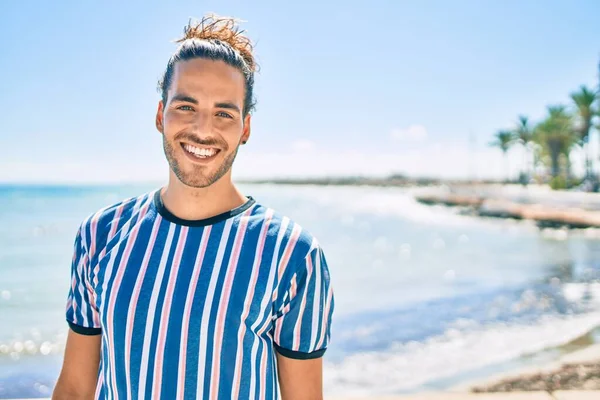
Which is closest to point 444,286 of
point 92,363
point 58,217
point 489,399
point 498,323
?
point 498,323

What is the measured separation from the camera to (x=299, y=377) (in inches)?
52.3

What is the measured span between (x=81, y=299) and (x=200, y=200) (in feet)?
1.42

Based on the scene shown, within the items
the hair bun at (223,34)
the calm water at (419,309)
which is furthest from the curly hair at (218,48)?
the calm water at (419,309)

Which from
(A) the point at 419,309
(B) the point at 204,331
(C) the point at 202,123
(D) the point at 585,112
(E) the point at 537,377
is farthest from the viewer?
(D) the point at 585,112

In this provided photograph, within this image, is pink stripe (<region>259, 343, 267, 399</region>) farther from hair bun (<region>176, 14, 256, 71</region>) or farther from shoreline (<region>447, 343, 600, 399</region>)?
shoreline (<region>447, 343, 600, 399</region>)

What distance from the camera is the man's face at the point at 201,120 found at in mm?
1366

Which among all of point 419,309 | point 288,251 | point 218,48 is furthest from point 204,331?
point 419,309

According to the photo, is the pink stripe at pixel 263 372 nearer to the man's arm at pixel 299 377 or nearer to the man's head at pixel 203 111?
the man's arm at pixel 299 377

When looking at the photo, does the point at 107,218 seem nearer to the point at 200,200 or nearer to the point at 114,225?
the point at 114,225

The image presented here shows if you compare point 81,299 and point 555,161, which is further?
point 555,161

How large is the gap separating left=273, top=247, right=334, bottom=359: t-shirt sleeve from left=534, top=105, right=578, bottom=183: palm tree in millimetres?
57086

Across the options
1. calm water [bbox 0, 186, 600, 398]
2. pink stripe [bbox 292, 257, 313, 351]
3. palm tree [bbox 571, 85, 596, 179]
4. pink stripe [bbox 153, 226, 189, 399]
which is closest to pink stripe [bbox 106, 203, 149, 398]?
pink stripe [bbox 153, 226, 189, 399]

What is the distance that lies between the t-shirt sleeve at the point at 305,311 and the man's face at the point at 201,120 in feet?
1.19

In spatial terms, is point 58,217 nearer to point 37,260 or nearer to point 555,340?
point 37,260
